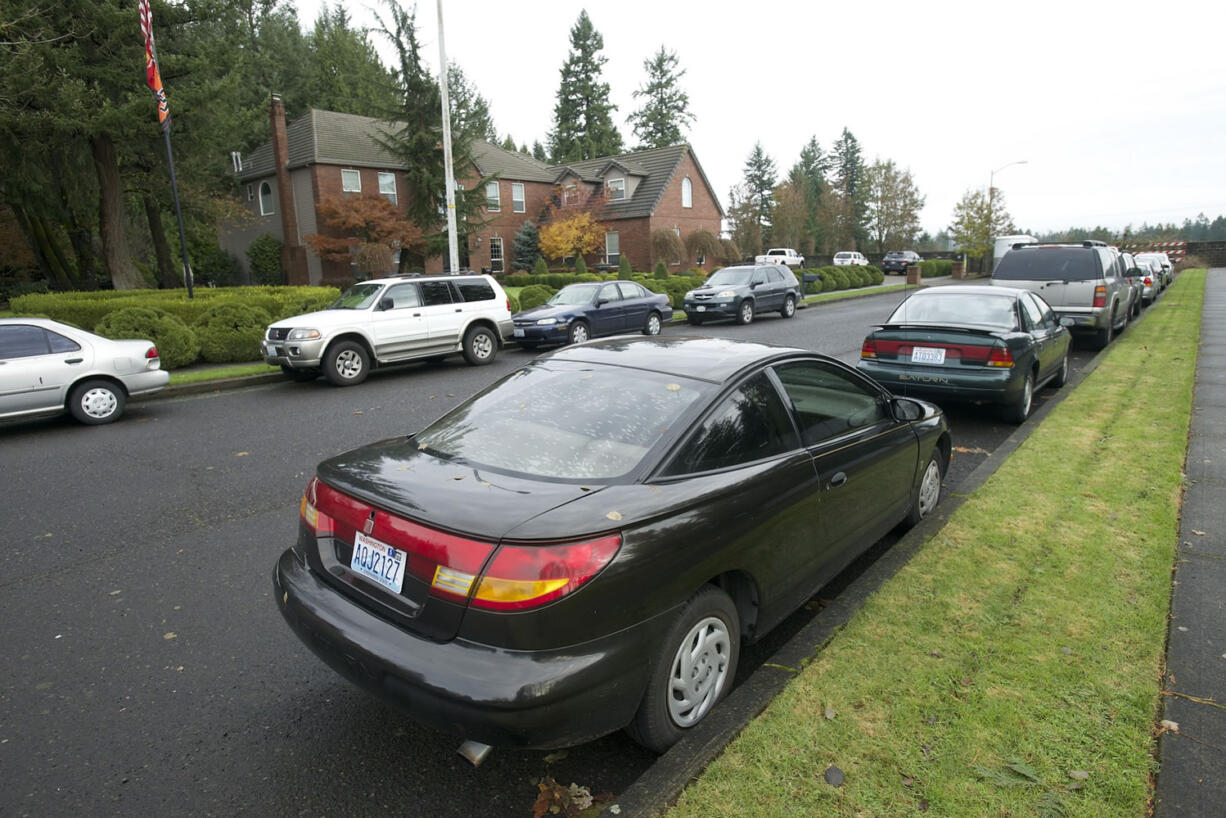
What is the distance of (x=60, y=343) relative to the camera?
9.09m

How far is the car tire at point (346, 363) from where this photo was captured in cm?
1164

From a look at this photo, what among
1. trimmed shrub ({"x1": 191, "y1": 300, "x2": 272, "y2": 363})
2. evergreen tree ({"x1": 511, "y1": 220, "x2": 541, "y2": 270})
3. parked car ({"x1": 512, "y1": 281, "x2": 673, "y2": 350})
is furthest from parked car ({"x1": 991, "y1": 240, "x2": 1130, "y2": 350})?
evergreen tree ({"x1": 511, "y1": 220, "x2": 541, "y2": 270})

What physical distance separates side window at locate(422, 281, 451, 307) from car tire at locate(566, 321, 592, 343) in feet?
10.6

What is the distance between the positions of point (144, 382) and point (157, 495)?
436cm

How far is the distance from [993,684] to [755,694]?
106 centimetres

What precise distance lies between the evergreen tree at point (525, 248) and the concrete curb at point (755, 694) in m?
39.5

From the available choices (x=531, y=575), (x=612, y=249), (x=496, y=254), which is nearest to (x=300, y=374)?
(x=531, y=575)

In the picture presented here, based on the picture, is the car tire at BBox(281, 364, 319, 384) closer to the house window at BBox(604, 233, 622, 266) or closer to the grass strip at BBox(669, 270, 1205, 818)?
the grass strip at BBox(669, 270, 1205, 818)

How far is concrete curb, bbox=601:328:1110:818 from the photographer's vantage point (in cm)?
252

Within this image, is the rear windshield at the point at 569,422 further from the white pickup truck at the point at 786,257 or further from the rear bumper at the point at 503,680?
the white pickup truck at the point at 786,257

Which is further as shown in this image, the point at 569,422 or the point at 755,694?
the point at 569,422

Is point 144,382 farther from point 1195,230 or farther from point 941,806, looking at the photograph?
point 1195,230

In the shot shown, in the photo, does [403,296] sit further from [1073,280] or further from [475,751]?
[1073,280]

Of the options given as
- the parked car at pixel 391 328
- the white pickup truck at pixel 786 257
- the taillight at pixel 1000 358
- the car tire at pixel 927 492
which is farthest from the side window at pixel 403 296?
the white pickup truck at pixel 786 257
